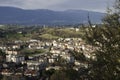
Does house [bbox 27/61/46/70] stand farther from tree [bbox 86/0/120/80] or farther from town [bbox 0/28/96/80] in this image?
tree [bbox 86/0/120/80]

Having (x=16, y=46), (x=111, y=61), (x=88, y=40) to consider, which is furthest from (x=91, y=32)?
(x=16, y=46)

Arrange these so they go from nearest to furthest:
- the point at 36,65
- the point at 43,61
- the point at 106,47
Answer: the point at 106,47
the point at 36,65
the point at 43,61

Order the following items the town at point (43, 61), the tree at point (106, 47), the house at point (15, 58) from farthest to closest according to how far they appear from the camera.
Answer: the house at point (15, 58), the town at point (43, 61), the tree at point (106, 47)

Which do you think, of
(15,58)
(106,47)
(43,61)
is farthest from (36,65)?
(106,47)

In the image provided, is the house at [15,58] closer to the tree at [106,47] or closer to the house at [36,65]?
the house at [36,65]

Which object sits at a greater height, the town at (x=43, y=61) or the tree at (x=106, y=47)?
the tree at (x=106, y=47)

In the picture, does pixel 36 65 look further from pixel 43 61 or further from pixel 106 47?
pixel 106 47

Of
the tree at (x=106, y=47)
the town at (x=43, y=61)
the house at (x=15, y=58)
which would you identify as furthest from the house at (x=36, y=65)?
the tree at (x=106, y=47)

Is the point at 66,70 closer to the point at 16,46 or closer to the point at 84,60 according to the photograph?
the point at 84,60

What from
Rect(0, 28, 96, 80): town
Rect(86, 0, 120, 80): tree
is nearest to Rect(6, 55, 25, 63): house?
Rect(0, 28, 96, 80): town
